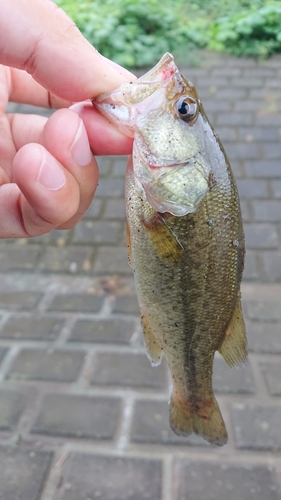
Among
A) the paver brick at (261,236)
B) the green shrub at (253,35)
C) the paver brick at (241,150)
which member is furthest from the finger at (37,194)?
the green shrub at (253,35)

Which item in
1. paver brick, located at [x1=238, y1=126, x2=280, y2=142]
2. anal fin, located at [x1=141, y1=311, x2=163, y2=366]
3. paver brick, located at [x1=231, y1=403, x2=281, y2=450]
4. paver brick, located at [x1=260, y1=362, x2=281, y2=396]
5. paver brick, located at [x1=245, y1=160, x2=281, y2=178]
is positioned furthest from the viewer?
paver brick, located at [x1=238, y1=126, x2=280, y2=142]

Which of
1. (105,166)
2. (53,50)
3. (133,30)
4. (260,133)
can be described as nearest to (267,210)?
(260,133)

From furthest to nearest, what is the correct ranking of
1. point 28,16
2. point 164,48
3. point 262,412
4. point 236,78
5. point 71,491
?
1. point 164,48
2. point 236,78
3. point 262,412
4. point 71,491
5. point 28,16

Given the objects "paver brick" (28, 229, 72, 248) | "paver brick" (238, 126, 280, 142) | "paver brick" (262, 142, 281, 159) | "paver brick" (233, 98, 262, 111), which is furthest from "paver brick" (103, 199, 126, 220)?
"paver brick" (233, 98, 262, 111)

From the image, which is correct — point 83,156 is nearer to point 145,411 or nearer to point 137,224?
point 137,224

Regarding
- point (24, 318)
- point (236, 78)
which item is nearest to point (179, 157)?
point (24, 318)

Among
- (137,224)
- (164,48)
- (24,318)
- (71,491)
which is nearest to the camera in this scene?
(137,224)

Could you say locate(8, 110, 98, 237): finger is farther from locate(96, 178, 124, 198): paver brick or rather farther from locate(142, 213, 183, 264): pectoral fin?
locate(96, 178, 124, 198): paver brick
